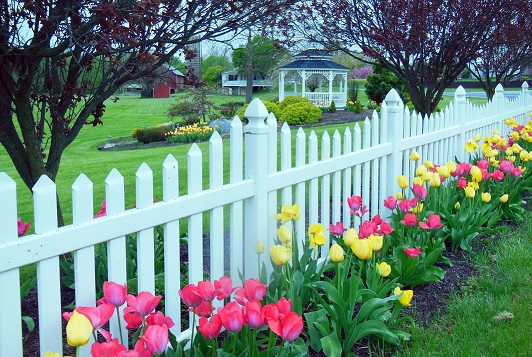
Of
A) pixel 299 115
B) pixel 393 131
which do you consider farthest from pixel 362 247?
pixel 299 115

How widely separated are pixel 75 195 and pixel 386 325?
71.5 inches

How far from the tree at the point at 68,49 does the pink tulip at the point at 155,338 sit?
144cm

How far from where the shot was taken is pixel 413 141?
5535 mm

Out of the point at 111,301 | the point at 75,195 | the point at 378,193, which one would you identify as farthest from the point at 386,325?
the point at 378,193

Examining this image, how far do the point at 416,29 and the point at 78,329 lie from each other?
5994 mm

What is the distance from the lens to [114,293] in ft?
7.47

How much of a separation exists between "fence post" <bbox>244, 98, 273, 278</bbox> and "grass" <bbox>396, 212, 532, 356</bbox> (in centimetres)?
96

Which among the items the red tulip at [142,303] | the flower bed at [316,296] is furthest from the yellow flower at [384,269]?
the red tulip at [142,303]

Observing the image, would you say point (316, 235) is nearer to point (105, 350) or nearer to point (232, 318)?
point (232, 318)

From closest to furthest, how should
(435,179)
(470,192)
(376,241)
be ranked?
1. (376,241)
2. (435,179)
3. (470,192)

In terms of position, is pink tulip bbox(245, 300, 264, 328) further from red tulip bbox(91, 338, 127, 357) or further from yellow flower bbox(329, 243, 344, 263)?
yellow flower bbox(329, 243, 344, 263)

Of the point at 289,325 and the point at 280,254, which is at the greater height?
the point at 280,254

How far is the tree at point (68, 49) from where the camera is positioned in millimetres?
3090

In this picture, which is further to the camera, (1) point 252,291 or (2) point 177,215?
(2) point 177,215
